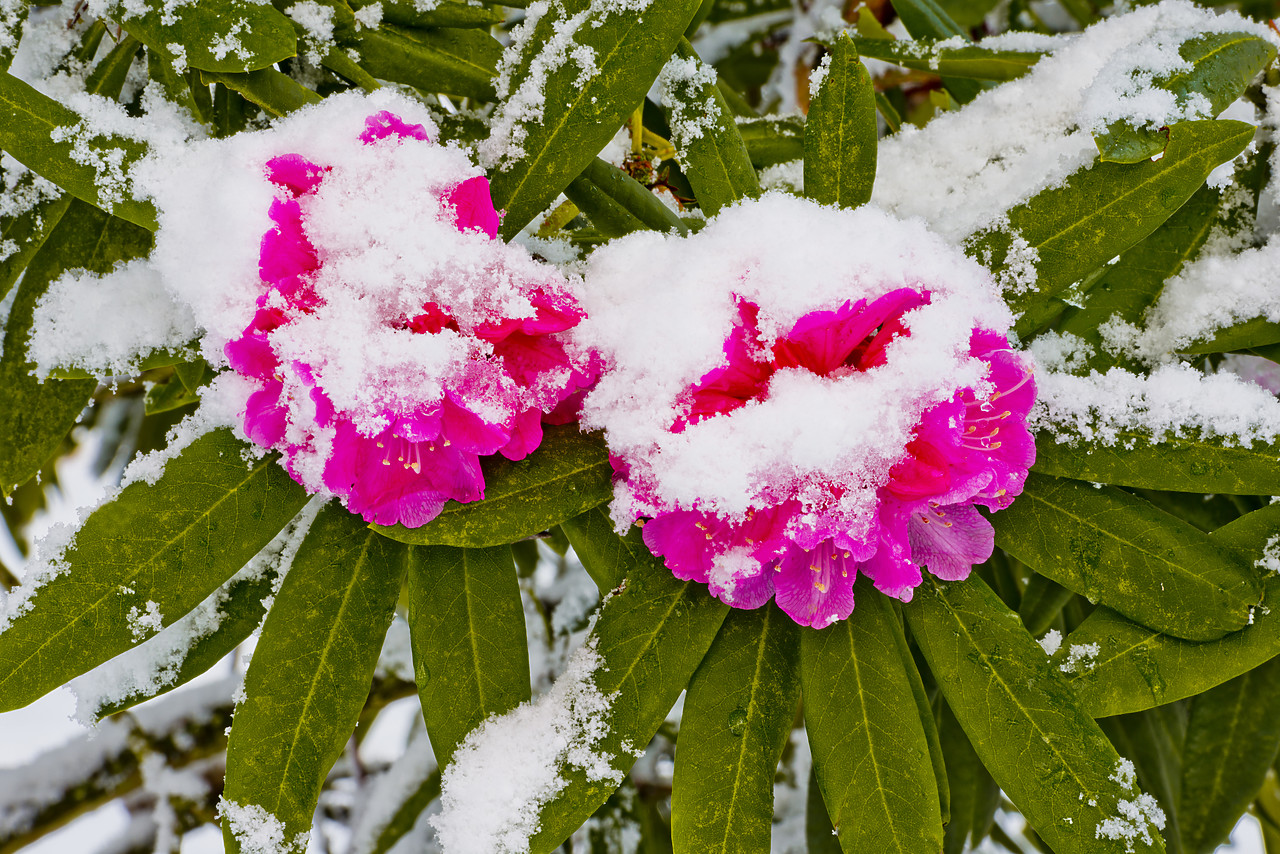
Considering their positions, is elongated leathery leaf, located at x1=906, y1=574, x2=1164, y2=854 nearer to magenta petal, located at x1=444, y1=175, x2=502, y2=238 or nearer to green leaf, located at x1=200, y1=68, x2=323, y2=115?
magenta petal, located at x1=444, y1=175, x2=502, y2=238

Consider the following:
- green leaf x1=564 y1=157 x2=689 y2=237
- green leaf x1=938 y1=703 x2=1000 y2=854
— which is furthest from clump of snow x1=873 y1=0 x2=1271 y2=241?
green leaf x1=938 y1=703 x2=1000 y2=854

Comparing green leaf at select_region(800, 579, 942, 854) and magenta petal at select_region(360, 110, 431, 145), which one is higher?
magenta petal at select_region(360, 110, 431, 145)

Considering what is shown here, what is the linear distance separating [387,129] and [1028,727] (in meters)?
0.79

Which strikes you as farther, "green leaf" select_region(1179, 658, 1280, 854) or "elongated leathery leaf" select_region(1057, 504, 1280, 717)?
"green leaf" select_region(1179, 658, 1280, 854)

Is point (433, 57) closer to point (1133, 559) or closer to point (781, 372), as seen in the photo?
point (781, 372)

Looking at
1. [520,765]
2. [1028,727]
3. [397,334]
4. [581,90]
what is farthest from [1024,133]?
[520,765]

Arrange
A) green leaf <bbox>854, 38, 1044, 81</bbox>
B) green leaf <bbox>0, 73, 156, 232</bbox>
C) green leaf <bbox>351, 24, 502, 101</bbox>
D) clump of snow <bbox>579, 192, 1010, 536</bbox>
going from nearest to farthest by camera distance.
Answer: clump of snow <bbox>579, 192, 1010, 536</bbox>
green leaf <bbox>0, 73, 156, 232</bbox>
green leaf <bbox>351, 24, 502, 101</bbox>
green leaf <bbox>854, 38, 1044, 81</bbox>

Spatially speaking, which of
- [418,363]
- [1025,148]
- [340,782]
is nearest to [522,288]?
[418,363]

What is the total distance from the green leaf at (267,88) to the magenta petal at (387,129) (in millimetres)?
166

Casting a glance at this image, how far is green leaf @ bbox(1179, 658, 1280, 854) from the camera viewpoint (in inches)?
48.4

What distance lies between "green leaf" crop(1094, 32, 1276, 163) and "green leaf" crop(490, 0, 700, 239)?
40 cm

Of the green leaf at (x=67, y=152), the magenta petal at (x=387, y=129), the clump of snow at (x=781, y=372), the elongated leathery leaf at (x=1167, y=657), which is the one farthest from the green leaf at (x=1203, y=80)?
the green leaf at (x=67, y=152)

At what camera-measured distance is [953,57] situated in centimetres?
121

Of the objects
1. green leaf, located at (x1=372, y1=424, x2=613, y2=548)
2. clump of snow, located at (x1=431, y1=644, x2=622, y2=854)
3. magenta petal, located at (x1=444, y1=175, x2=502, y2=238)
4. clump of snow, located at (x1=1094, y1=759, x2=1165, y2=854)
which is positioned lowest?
clump of snow, located at (x1=431, y1=644, x2=622, y2=854)
